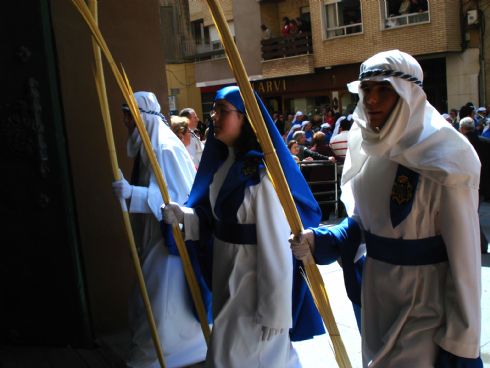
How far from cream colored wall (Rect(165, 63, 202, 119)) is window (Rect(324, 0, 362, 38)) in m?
8.42

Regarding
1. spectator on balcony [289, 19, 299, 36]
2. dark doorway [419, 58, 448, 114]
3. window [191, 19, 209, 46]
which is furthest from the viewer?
window [191, 19, 209, 46]

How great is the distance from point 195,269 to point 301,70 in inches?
799

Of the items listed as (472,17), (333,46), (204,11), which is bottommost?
(333,46)

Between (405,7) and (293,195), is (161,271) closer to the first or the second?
(293,195)

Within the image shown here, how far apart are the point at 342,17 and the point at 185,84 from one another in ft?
31.7

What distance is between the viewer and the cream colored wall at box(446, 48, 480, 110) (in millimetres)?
18250

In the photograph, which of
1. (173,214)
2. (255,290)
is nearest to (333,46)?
(173,214)

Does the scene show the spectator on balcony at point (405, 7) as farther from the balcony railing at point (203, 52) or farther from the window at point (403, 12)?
the balcony railing at point (203, 52)

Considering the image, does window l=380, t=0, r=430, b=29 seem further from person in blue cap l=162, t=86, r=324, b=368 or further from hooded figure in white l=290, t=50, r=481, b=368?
hooded figure in white l=290, t=50, r=481, b=368

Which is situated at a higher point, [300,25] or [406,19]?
[300,25]

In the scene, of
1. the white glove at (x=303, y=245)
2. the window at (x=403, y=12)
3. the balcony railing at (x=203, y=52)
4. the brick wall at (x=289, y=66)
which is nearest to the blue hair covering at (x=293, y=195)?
the white glove at (x=303, y=245)

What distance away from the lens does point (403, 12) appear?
65.2 feet

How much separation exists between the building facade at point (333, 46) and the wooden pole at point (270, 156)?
57.4ft

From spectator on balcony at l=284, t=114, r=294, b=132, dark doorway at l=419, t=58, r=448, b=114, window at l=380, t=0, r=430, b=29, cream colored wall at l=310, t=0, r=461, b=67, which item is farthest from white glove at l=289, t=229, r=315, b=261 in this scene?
window at l=380, t=0, r=430, b=29
